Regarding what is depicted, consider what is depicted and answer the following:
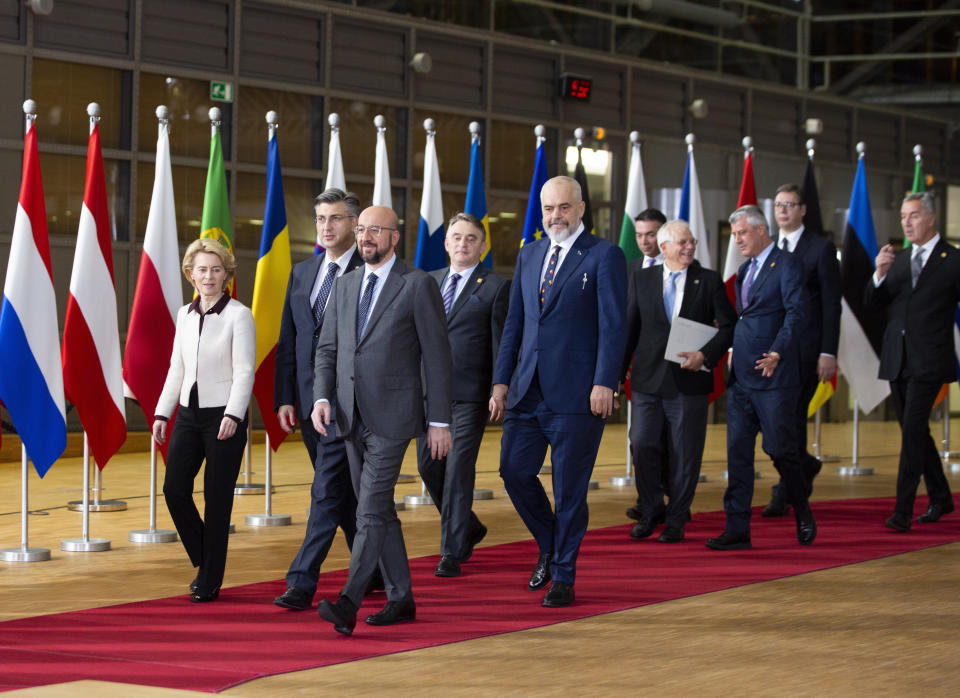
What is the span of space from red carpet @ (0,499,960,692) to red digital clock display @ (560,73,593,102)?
305 inches

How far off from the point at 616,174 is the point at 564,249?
961cm

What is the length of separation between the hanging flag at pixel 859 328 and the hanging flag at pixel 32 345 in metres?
6.15

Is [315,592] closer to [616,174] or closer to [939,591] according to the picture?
[939,591]

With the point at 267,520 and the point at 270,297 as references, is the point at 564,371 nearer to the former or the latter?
the point at 267,520

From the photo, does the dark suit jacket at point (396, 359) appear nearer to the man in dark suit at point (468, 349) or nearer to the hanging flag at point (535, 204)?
the man in dark suit at point (468, 349)

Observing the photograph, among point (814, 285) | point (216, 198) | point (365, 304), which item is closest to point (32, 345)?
point (216, 198)

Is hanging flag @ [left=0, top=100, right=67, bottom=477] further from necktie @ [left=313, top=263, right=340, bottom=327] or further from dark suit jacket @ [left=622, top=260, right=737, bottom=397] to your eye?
dark suit jacket @ [left=622, top=260, right=737, bottom=397]

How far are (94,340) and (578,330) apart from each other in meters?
2.63

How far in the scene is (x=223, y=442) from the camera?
517cm

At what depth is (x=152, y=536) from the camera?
22.0 feet

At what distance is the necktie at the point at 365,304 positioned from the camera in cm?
464

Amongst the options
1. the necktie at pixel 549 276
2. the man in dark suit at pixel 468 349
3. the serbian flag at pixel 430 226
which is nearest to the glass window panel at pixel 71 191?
the serbian flag at pixel 430 226

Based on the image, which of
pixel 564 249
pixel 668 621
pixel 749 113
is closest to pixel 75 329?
pixel 564 249

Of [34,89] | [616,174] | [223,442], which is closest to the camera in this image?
[223,442]
